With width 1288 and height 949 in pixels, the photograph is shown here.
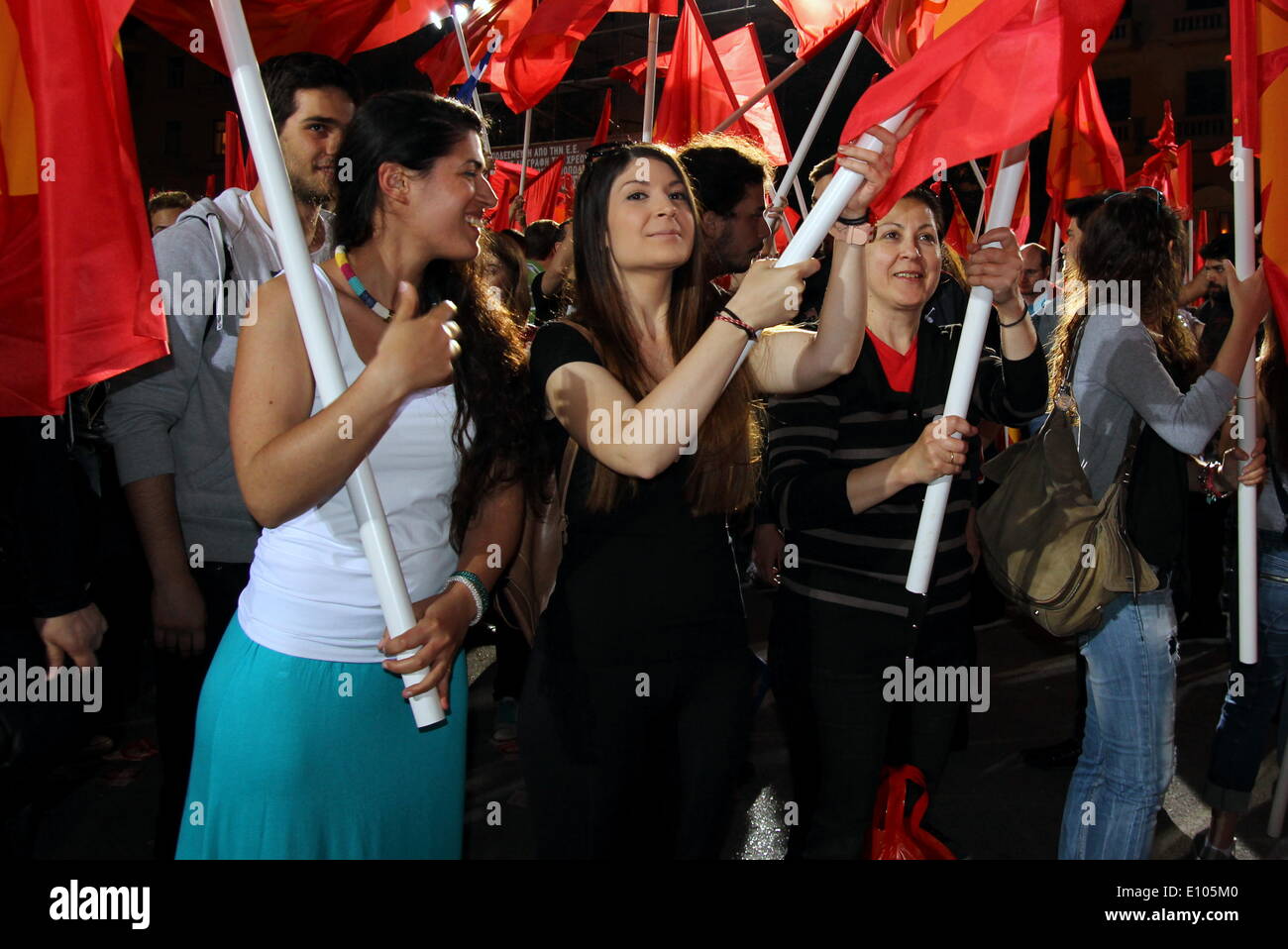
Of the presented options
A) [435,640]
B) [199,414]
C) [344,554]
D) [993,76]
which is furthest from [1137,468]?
[199,414]

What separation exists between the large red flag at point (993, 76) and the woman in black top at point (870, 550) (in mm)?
455

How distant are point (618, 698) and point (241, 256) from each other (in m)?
1.46

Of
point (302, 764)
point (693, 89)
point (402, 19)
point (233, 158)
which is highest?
point (693, 89)

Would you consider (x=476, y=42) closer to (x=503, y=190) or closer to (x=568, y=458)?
(x=503, y=190)

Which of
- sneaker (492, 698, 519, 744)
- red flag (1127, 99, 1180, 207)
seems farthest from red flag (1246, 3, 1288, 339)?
red flag (1127, 99, 1180, 207)

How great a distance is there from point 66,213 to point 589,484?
41.5 inches

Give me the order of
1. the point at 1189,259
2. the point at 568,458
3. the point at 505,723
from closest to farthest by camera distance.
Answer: the point at 568,458 < the point at 1189,259 < the point at 505,723

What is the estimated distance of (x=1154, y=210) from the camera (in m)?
3.33

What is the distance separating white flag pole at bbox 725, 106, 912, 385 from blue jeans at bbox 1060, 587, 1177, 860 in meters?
1.48

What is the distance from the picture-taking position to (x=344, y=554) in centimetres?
201

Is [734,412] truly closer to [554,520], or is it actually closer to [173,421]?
[554,520]

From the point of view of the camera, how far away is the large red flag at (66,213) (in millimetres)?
1947

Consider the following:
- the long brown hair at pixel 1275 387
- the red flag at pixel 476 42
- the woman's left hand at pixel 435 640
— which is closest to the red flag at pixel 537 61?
the red flag at pixel 476 42

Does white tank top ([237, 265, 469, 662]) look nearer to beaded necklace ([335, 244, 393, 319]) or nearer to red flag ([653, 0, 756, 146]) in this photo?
beaded necklace ([335, 244, 393, 319])
